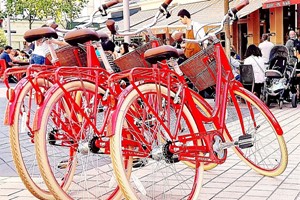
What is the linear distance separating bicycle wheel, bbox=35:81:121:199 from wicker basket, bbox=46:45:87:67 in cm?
62

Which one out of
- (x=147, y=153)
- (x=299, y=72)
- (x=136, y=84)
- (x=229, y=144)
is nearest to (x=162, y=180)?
(x=229, y=144)

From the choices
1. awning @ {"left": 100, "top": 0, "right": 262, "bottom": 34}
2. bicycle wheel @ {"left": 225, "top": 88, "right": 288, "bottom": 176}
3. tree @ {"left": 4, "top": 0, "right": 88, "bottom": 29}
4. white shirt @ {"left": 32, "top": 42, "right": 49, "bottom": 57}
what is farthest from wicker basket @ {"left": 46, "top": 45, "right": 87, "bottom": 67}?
tree @ {"left": 4, "top": 0, "right": 88, "bottom": 29}

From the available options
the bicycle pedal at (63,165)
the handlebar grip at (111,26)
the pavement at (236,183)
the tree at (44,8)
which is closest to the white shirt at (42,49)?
the handlebar grip at (111,26)

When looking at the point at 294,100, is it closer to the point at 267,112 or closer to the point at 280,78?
the point at 280,78

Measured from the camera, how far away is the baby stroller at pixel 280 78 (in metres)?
10.5

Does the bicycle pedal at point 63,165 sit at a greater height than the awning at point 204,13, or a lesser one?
lesser

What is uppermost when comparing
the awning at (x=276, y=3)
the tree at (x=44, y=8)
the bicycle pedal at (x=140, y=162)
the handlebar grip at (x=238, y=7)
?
the tree at (x=44, y=8)

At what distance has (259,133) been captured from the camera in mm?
5074

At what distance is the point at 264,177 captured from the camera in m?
4.76

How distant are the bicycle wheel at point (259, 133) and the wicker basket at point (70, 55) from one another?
4.33 ft

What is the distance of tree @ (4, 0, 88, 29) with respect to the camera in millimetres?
31359

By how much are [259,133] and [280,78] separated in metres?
5.81

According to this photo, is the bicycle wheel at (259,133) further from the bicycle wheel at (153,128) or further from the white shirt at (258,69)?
the white shirt at (258,69)

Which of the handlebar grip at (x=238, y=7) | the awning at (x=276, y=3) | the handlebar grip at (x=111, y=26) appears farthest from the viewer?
the awning at (x=276, y=3)
